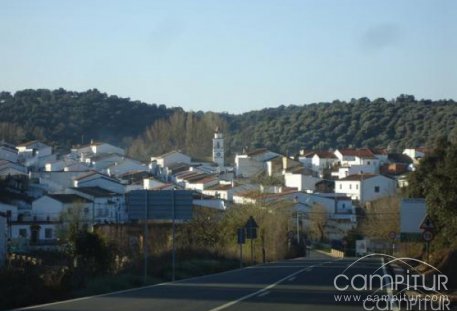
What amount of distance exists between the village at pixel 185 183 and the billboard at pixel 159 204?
14352mm

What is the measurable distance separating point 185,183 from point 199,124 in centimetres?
4451

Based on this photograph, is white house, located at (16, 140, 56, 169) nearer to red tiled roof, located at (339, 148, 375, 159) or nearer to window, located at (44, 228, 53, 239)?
red tiled roof, located at (339, 148, 375, 159)

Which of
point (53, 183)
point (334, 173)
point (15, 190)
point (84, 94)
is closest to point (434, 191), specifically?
point (15, 190)

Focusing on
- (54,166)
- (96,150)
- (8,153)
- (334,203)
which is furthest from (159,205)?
(96,150)

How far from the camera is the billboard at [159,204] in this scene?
30.7 meters

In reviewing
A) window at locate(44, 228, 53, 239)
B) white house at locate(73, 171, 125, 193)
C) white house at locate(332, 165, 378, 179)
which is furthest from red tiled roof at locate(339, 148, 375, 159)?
window at locate(44, 228, 53, 239)

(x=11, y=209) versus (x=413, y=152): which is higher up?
(x=413, y=152)

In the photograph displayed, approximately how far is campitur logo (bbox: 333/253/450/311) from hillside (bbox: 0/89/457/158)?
120 metres

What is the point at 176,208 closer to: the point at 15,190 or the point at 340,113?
the point at 15,190

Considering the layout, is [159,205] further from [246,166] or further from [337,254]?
[246,166]

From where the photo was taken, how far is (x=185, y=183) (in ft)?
385

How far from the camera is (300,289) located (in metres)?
24.1

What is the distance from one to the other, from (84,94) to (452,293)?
172375 millimetres

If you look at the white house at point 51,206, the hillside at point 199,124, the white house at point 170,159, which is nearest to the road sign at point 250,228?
the white house at point 51,206
